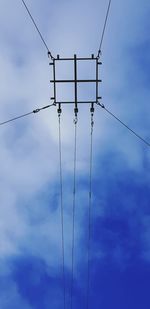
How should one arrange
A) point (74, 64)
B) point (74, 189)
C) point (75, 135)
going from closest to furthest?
1. point (74, 64)
2. point (75, 135)
3. point (74, 189)

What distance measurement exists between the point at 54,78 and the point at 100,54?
250cm

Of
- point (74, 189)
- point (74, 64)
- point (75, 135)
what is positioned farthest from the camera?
point (74, 189)

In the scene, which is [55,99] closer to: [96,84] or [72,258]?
[96,84]

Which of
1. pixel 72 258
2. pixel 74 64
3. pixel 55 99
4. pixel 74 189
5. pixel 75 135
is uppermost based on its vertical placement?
pixel 74 64

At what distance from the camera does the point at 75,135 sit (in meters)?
23.9

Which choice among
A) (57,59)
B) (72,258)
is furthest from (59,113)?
(72,258)

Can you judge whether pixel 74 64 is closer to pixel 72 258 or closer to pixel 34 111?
pixel 34 111

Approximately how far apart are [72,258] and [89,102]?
30.8 feet

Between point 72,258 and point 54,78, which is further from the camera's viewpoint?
point 72,258

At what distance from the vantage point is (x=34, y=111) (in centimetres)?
2427

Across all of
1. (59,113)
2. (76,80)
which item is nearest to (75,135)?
(59,113)

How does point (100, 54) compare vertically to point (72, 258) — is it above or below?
above

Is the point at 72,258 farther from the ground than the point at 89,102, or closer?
closer

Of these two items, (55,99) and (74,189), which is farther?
(74,189)
